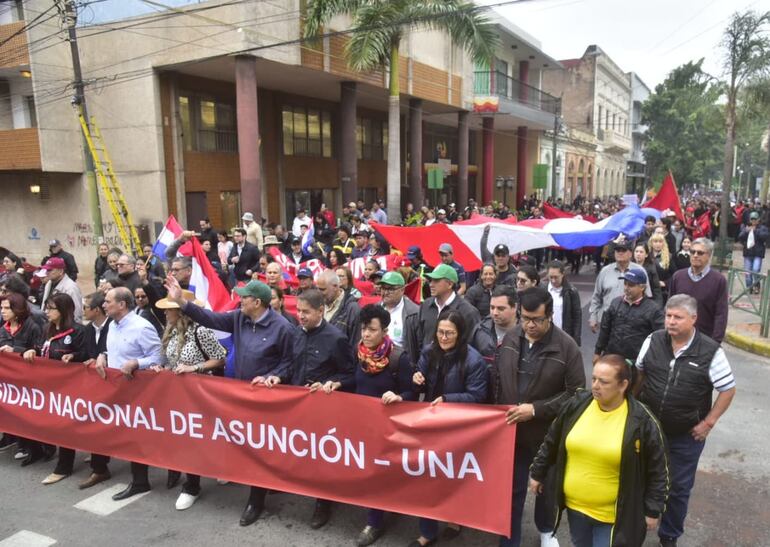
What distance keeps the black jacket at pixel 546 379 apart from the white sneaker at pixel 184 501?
275cm

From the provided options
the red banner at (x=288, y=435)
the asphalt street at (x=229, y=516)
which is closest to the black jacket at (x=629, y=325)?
the asphalt street at (x=229, y=516)

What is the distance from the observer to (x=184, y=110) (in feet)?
55.5

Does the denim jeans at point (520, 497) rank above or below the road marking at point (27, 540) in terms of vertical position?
above

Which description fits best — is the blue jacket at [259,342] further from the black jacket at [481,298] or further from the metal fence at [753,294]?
the metal fence at [753,294]

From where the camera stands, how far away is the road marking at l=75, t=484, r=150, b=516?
4664 millimetres

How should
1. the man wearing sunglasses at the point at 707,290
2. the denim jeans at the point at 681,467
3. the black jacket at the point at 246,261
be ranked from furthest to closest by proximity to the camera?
the black jacket at the point at 246,261
the man wearing sunglasses at the point at 707,290
the denim jeans at the point at 681,467

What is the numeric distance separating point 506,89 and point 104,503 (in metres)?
30.0

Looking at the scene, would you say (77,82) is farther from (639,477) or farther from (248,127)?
(639,477)

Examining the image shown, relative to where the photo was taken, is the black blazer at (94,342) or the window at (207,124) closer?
the black blazer at (94,342)

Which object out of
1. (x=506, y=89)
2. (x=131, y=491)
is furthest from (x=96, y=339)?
(x=506, y=89)

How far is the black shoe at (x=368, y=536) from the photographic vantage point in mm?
4078

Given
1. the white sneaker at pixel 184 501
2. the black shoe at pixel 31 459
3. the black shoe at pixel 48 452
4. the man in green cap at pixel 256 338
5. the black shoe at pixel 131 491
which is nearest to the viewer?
the man in green cap at pixel 256 338

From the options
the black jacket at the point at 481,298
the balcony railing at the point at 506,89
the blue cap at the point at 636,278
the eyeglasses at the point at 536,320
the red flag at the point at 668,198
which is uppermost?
the balcony railing at the point at 506,89

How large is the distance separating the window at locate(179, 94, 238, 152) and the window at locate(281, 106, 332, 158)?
210cm
